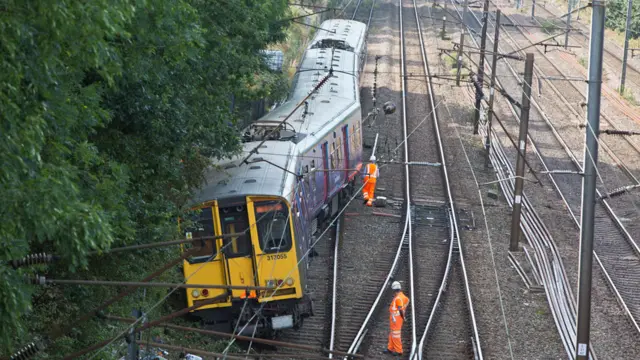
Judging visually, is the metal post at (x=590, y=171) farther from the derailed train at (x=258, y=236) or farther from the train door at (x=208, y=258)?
the train door at (x=208, y=258)

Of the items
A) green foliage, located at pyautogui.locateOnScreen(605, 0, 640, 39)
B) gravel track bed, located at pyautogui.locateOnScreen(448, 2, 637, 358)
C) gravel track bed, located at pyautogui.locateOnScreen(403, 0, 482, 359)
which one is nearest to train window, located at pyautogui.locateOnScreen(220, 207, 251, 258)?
gravel track bed, located at pyautogui.locateOnScreen(403, 0, 482, 359)

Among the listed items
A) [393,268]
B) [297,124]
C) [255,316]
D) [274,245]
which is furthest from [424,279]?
[274,245]

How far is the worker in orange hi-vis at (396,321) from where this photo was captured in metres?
16.3

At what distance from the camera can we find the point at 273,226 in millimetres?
16500

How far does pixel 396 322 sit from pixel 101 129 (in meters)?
5.80

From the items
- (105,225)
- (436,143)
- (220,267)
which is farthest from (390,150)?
(105,225)

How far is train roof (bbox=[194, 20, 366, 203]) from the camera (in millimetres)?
16844

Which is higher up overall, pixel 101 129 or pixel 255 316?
pixel 101 129

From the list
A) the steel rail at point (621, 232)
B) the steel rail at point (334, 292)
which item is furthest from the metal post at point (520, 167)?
the steel rail at point (334, 292)

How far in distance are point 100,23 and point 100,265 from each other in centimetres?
696

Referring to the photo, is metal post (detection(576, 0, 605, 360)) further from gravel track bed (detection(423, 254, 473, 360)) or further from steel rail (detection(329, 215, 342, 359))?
steel rail (detection(329, 215, 342, 359))

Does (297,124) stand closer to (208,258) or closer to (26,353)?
(208,258)

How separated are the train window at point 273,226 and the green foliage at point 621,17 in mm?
39906

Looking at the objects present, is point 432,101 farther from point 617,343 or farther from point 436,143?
point 617,343
